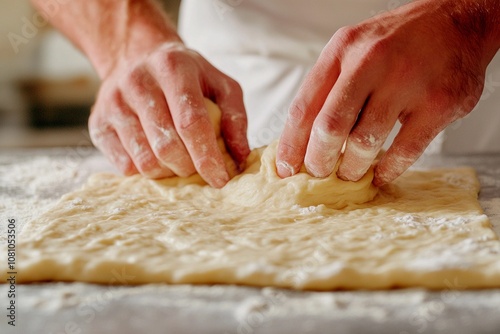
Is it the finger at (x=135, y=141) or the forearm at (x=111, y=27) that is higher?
the forearm at (x=111, y=27)

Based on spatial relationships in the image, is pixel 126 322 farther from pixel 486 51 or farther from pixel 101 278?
pixel 486 51

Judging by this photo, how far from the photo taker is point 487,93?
2.29 metres

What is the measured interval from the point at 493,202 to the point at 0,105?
187 inches

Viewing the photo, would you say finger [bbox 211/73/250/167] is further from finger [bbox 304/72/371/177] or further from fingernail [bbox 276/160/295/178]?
finger [bbox 304/72/371/177]

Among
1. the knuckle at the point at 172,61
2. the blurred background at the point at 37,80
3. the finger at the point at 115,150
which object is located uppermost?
the knuckle at the point at 172,61

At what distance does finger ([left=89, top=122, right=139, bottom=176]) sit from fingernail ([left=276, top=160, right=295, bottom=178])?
1.85ft

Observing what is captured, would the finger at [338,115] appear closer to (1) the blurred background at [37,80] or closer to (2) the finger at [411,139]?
(2) the finger at [411,139]

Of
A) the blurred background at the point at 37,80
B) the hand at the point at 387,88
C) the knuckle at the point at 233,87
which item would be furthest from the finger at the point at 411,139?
the blurred background at the point at 37,80

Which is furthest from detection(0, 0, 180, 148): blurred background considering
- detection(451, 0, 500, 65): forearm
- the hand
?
detection(451, 0, 500, 65): forearm

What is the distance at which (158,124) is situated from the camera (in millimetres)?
1772

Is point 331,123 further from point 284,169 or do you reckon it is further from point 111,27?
point 111,27

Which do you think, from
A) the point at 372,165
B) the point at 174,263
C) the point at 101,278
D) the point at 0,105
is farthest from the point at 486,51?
the point at 0,105

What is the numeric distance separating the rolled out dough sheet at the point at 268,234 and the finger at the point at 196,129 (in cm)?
6

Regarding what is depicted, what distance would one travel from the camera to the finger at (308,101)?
4.92 ft
